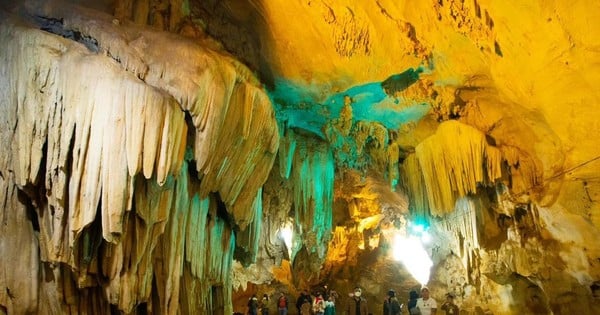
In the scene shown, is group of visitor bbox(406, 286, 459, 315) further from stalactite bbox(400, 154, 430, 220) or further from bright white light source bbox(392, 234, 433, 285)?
bright white light source bbox(392, 234, 433, 285)

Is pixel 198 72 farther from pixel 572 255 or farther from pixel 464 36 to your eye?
A: pixel 572 255

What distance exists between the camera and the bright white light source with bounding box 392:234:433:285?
1599cm

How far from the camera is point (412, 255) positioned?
53.4 ft

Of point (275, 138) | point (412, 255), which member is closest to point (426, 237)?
point (412, 255)

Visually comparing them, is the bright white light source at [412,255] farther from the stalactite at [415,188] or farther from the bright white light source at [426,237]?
the stalactite at [415,188]

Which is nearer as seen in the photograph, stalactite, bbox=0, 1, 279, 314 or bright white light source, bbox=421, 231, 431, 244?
stalactite, bbox=0, 1, 279, 314

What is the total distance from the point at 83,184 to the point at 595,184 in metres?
6.06

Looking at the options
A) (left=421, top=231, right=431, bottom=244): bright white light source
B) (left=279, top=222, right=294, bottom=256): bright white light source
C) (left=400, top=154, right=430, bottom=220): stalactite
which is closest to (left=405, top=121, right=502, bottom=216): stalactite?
(left=400, top=154, right=430, bottom=220): stalactite

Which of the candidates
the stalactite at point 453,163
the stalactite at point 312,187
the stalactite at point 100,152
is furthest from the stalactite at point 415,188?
the stalactite at point 100,152

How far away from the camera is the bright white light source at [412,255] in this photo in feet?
52.5

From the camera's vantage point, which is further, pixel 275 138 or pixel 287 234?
pixel 287 234

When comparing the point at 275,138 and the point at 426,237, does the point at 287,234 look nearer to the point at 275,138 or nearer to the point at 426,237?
→ the point at 426,237

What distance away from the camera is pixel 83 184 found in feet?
16.0

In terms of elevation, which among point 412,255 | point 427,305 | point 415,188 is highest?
point 415,188
